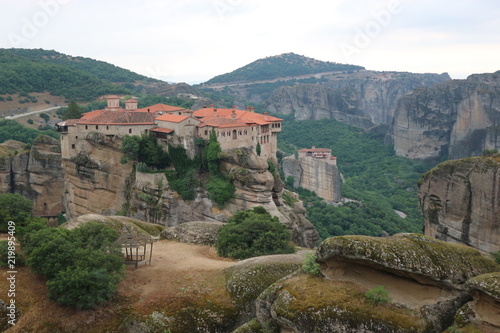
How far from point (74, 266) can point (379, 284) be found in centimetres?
1143

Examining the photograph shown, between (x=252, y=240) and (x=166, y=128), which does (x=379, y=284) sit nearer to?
(x=252, y=240)

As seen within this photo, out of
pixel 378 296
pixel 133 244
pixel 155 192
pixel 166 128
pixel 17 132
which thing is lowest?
pixel 155 192

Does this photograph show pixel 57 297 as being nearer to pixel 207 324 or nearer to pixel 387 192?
pixel 207 324

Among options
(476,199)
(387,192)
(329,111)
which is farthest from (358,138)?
(476,199)

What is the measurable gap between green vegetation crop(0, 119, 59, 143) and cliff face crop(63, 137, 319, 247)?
23.0 metres

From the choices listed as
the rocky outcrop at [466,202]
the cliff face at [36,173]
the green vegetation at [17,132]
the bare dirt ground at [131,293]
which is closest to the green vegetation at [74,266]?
the bare dirt ground at [131,293]

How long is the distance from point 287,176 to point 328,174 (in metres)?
7.40

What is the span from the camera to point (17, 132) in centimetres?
7350

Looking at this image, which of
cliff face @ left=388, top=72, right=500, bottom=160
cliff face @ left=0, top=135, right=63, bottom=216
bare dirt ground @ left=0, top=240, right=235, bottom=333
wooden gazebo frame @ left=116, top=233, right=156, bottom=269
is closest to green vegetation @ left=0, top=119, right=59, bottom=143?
cliff face @ left=0, top=135, right=63, bottom=216

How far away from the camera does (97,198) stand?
53.5 m

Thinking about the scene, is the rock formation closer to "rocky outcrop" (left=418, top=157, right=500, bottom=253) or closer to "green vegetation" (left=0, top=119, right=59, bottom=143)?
"green vegetation" (left=0, top=119, right=59, bottom=143)

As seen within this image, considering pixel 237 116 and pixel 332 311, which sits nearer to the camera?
pixel 332 311

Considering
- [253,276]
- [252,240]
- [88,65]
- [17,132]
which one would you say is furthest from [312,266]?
[88,65]

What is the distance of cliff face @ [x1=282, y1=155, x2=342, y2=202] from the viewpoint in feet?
259
